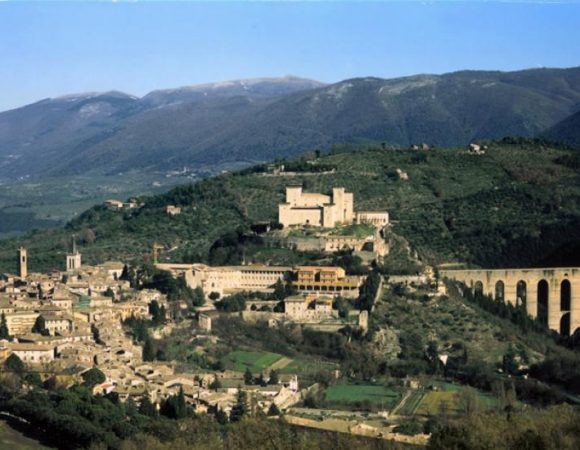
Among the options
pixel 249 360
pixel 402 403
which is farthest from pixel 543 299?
pixel 402 403

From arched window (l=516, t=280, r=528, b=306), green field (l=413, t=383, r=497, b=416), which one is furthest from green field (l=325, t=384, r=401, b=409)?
arched window (l=516, t=280, r=528, b=306)

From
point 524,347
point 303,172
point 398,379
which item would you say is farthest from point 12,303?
point 303,172

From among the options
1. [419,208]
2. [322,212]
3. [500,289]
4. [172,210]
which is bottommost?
[500,289]

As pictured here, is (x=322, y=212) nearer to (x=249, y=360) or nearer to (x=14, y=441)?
(x=249, y=360)

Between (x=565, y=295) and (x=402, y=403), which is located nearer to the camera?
(x=402, y=403)

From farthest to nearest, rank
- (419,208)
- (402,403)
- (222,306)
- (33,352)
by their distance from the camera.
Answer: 1. (419,208)
2. (222,306)
3. (33,352)
4. (402,403)

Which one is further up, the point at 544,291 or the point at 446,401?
the point at 544,291

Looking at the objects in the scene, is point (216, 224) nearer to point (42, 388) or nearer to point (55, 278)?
point (55, 278)

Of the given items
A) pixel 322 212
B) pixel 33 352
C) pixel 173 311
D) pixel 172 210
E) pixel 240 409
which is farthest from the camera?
pixel 172 210
